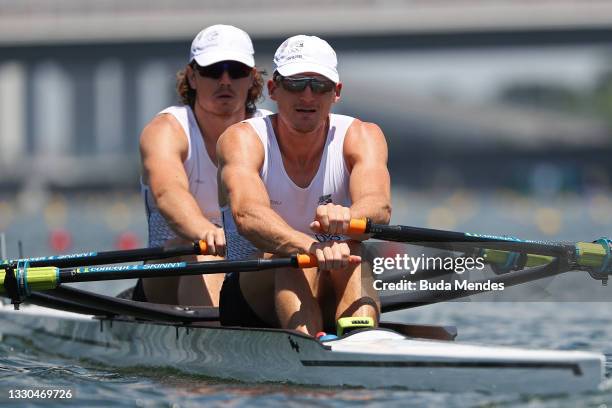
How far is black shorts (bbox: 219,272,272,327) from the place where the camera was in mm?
7805

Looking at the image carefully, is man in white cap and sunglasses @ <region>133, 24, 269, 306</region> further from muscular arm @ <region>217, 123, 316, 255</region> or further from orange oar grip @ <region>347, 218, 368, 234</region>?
orange oar grip @ <region>347, 218, 368, 234</region>

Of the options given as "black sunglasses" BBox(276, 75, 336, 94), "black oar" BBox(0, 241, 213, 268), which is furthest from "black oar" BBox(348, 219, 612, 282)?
"black oar" BBox(0, 241, 213, 268)

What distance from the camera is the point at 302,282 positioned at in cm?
741

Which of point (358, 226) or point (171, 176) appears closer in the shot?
point (358, 226)

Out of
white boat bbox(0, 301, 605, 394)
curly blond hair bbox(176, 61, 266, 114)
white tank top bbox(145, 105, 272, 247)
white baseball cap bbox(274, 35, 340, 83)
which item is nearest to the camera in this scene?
white boat bbox(0, 301, 605, 394)

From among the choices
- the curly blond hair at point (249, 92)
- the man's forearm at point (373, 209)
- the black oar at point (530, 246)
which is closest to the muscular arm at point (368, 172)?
the man's forearm at point (373, 209)

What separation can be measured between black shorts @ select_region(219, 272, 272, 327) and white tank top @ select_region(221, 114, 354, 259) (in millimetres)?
181

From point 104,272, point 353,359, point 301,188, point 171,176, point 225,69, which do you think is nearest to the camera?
point 353,359

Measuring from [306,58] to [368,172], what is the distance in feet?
2.54

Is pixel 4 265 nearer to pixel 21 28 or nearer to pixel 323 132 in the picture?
pixel 323 132

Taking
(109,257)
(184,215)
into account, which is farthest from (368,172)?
(109,257)

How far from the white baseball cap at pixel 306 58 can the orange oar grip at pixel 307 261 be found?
110 cm

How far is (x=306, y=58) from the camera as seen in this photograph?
743 centimetres

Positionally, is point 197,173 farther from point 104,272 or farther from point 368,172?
point 368,172
